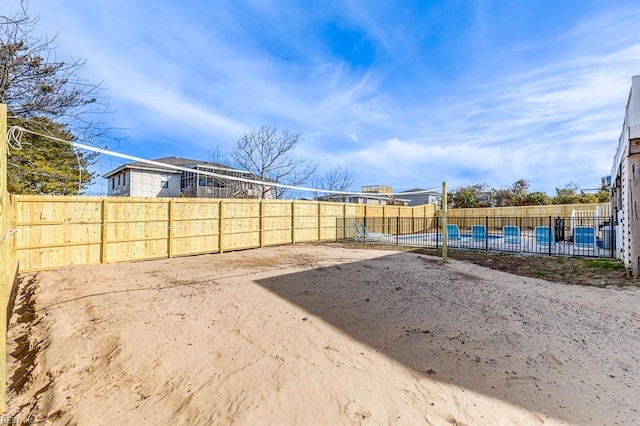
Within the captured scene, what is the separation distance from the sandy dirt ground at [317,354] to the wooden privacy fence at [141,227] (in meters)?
1.83

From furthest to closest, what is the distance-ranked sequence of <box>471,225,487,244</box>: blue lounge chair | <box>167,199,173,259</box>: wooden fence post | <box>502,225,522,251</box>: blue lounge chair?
<box>471,225,487,244</box>: blue lounge chair, <box>502,225,522,251</box>: blue lounge chair, <box>167,199,173,259</box>: wooden fence post

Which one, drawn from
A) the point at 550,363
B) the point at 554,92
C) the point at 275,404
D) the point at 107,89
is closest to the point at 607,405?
the point at 550,363

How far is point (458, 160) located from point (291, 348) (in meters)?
22.4

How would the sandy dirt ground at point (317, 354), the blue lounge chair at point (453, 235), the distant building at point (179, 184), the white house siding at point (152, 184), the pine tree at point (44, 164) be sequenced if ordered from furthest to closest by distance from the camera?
1. the distant building at point (179, 184)
2. the white house siding at point (152, 184)
3. the blue lounge chair at point (453, 235)
4. the pine tree at point (44, 164)
5. the sandy dirt ground at point (317, 354)

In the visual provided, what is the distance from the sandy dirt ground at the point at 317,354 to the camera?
220 cm

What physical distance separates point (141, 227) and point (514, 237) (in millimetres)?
15499

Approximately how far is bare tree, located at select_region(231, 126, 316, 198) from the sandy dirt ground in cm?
1621

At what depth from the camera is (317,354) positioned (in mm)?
2988

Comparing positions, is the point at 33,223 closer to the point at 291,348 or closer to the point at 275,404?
the point at 291,348

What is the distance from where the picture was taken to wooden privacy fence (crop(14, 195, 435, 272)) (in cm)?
664

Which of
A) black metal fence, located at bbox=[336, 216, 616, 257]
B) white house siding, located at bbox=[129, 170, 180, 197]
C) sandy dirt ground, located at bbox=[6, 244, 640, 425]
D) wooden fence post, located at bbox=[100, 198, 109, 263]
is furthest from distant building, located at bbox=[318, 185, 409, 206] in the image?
sandy dirt ground, located at bbox=[6, 244, 640, 425]

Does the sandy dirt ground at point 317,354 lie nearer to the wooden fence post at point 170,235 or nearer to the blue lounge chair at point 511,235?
the wooden fence post at point 170,235

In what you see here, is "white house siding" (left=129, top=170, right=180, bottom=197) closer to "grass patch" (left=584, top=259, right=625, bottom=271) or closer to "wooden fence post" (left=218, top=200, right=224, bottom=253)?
"wooden fence post" (left=218, top=200, right=224, bottom=253)

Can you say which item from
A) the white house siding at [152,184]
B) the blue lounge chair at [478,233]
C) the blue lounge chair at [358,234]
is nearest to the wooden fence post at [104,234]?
the blue lounge chair at [358,234]
